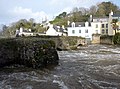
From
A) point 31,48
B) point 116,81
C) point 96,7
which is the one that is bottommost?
point 116,81

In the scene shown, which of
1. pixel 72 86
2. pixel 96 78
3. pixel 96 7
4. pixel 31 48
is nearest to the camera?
pixel 72 86

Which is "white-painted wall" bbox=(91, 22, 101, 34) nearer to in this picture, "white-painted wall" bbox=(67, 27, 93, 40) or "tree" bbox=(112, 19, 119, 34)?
"white-painted wall" bbox=(67, 27, 93, 40)

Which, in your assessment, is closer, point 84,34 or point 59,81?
point 59,81

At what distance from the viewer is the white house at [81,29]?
270 ft

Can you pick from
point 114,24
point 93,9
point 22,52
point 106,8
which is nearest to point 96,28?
point 114,24

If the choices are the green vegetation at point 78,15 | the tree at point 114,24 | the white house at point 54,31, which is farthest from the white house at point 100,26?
the green vegetation at point 78,15

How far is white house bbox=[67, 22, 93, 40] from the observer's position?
82.2 metres

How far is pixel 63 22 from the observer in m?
103

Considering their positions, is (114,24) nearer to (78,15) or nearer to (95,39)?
(95,39)

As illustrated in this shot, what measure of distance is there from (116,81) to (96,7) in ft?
327

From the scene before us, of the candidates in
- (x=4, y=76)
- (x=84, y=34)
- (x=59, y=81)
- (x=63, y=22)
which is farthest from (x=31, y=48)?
(x=63, y=22)

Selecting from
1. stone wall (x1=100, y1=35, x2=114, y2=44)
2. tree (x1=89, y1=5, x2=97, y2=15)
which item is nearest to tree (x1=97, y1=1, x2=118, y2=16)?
tree (x1=89, y1=5, x2=97, y2=15)

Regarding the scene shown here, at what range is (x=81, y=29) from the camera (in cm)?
8325

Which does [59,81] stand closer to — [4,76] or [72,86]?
[72,86]
